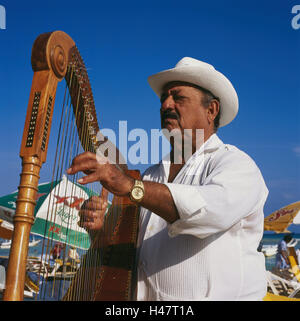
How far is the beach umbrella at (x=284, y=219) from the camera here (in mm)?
9891

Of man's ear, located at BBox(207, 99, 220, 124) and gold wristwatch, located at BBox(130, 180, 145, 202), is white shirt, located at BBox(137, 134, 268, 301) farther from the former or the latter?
man's ear, located at BBox(207, 99, 220, 124)

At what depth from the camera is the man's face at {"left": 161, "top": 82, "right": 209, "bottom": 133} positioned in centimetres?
253

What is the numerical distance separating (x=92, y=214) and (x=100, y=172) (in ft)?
3.85

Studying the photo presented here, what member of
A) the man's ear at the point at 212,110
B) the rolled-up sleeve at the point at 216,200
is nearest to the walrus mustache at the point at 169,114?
the man's ear at the point at 212,110

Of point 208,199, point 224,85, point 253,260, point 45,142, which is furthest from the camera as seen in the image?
point 224,85

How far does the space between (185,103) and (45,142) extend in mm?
1513

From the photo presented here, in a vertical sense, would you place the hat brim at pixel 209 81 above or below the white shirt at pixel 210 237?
above

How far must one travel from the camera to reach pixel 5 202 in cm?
1169

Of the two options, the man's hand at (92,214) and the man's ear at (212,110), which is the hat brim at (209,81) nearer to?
the man's ear at (212,110)

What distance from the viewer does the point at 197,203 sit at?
1.44 m
